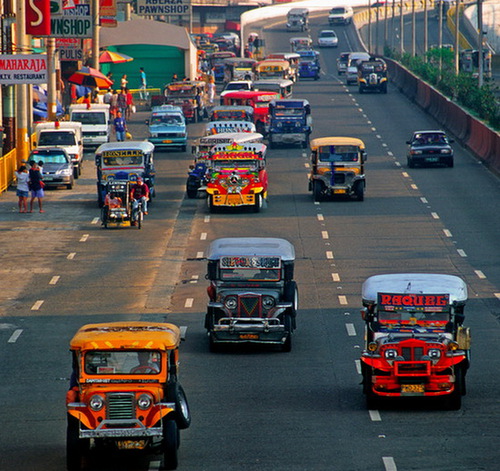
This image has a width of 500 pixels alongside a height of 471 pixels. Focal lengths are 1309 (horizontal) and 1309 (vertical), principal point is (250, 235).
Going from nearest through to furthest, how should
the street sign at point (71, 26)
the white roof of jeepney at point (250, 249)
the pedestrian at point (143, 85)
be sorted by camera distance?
the white roof of jeepney at point (250, 249) → the street sign at point (71, 26) → the pedestrian at point (143, 85)

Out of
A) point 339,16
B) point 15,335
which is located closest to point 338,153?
point 15,335

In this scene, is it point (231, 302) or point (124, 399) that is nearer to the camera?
point (124, 399)

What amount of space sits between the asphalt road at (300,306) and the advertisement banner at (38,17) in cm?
711

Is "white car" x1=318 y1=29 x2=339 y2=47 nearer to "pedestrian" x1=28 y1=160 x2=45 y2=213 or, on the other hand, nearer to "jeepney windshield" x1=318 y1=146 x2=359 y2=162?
"jeepney windshield" x1=318 y1=146 x2=359 y2=162

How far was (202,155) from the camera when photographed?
5406 cm

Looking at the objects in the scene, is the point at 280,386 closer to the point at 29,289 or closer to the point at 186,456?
the point at 186,456

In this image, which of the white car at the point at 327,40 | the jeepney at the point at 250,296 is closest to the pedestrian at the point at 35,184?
the jeepney at the point at 250,296

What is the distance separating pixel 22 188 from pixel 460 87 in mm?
35192

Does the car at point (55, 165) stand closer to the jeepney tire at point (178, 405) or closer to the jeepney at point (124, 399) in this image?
the jeepney at point (124, 399)

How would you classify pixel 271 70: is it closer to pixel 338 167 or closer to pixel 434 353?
pixel 338 167

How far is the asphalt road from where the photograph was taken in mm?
20609

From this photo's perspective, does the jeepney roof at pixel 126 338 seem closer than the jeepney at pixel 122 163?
Yes

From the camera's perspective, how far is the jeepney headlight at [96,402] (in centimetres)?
1906

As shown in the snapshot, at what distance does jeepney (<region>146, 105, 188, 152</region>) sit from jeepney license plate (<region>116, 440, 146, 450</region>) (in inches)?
1908
